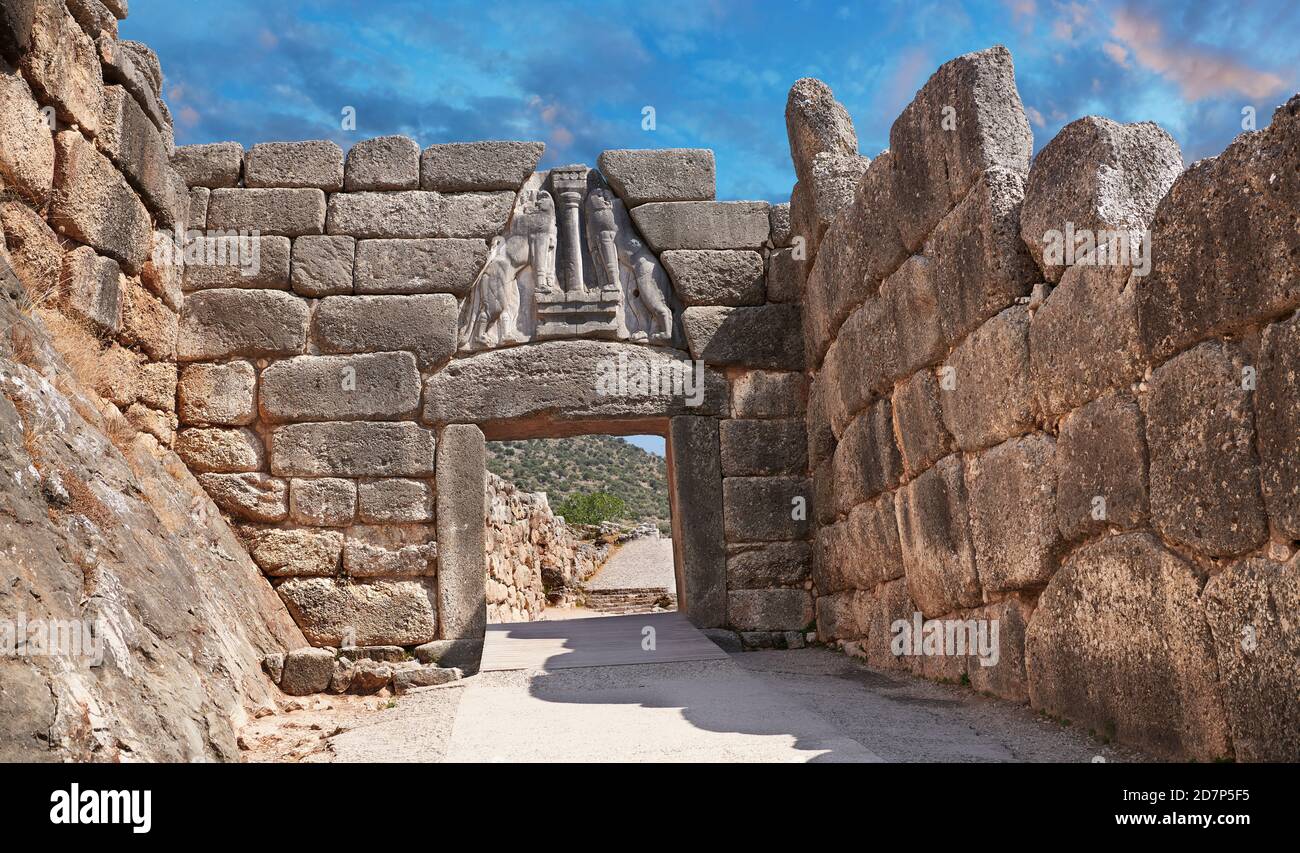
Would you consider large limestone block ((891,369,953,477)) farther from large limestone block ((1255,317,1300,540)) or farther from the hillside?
the hillside

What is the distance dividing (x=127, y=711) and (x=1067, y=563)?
3419mm

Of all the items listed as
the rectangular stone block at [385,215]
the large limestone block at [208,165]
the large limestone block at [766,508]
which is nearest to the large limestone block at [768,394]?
the large limestone block at [766,508]

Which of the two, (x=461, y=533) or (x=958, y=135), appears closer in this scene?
(x=958, y=135)

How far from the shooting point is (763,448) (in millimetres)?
7484

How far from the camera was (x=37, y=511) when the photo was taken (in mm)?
3482

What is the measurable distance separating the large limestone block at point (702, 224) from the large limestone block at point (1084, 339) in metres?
3.70

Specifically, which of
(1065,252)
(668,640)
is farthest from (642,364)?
(1065,252)

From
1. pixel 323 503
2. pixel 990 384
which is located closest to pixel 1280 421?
pixel 990 384

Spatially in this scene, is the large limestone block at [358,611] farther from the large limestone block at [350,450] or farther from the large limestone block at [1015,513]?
the large limestone block at [1015,513]

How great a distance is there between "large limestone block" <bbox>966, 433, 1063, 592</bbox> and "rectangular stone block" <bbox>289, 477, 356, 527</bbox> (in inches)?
162

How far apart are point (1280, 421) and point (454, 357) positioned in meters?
5.44

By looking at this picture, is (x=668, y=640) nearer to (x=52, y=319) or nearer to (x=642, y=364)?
(x=642, y=364)

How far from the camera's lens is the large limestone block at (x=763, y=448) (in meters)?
7.45

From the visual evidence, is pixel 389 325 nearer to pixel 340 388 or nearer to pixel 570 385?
pixel 340 388
